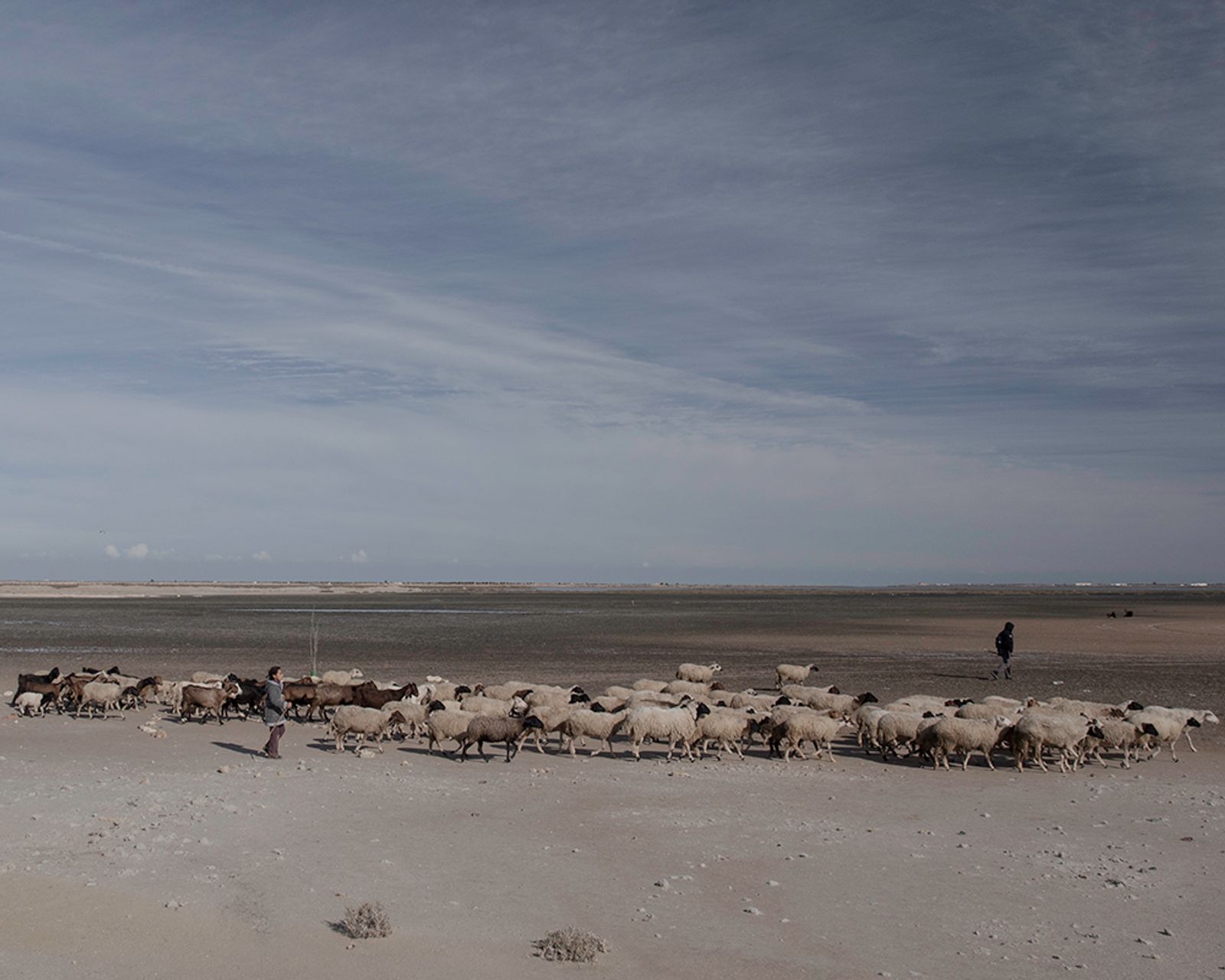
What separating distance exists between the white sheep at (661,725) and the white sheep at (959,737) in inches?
151

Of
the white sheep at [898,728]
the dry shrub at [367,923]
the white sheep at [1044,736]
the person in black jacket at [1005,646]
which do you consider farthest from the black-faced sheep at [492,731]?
the person in black jacket at [1005,646]

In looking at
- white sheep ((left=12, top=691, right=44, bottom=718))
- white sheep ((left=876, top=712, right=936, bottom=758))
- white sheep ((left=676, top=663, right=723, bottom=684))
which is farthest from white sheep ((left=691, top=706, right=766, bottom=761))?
white sheep ((left=12, top=691, right=44, bottom=718))

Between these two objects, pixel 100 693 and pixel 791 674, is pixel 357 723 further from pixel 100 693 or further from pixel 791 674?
pixel 791 674

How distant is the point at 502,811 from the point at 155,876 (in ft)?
14.5

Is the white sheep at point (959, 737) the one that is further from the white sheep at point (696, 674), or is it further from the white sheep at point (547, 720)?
the white sheep at point (696, 674)

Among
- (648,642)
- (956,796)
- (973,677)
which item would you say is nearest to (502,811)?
(956,796)

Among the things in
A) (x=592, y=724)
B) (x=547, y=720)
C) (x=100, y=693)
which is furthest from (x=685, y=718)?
(x=100, y=693)

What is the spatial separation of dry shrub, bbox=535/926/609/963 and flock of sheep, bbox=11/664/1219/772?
8779 millimetres

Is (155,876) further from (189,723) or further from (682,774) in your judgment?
(189,723)

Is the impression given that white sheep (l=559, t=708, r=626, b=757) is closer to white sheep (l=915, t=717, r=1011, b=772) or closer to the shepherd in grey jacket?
the shepherd in grey jacket

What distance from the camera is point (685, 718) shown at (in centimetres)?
1764

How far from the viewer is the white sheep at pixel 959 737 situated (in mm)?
16609

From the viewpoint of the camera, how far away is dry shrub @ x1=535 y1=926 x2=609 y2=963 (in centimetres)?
814

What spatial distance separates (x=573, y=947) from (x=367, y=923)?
5.85 feet
